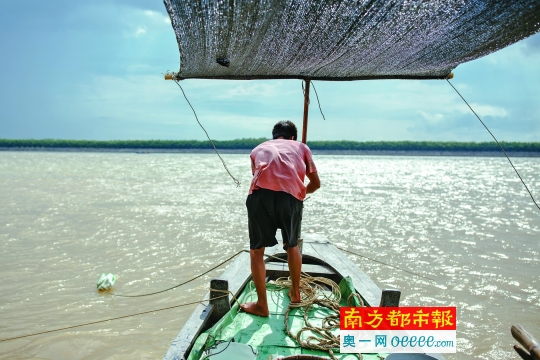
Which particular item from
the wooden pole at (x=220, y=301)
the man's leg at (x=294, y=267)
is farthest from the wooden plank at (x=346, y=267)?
the wooden pole at (x=220, y=301)

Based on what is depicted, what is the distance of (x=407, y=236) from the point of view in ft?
29.2

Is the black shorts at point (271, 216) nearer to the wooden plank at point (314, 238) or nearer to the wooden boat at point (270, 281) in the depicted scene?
the wooden boat at point (270, 281)

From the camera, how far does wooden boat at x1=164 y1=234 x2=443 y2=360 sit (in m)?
2.45

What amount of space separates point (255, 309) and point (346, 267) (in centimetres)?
133

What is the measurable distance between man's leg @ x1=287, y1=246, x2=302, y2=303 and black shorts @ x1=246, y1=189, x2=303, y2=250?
6cm

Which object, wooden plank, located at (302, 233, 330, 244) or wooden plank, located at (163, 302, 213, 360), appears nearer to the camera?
wooden plank, located at (163, 302, 213, 360)

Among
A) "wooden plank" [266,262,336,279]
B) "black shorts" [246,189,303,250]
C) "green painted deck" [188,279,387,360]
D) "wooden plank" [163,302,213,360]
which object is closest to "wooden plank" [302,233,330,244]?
"wooden plank" [266,262,336,279]

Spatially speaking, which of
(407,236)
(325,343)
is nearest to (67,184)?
(407,236)

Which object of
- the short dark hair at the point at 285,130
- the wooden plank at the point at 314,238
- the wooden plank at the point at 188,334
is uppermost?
the short dark hair at the point at 285,130

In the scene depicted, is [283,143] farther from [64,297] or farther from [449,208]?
[449,208]

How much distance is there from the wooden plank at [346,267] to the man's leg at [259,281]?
81 centimetres

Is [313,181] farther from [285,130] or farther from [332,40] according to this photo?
[332,40]

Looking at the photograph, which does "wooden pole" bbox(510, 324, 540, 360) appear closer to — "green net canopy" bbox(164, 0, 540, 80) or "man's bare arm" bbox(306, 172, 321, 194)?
"green net canopy" bbox(164, 0, 540, 80)

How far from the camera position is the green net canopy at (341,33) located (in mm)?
2000
